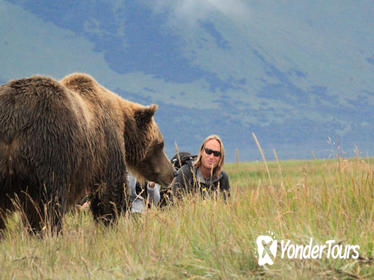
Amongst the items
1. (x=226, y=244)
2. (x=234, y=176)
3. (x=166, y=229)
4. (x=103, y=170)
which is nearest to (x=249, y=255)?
(x=226, y=244)

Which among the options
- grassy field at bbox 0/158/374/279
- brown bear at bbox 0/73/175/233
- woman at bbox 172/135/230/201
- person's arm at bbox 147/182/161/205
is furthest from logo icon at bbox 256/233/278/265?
person's arm at bbox 147/182/161/205

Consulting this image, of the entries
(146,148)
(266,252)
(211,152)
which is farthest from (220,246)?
(146,148)

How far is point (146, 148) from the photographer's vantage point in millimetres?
7430

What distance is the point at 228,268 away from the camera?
349 centimetres

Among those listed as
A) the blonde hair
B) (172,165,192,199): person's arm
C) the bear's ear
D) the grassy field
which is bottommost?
the grassy field

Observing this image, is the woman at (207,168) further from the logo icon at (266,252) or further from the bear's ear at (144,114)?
the logo icon at (266,252)

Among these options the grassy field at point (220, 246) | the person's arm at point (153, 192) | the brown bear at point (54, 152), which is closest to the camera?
the grassy field at point (220, 246)

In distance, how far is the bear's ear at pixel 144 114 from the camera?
23.7 feet

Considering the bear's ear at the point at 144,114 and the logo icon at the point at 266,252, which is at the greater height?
the bear's ear at the point at 144,114

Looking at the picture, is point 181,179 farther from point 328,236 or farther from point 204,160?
point 328,236

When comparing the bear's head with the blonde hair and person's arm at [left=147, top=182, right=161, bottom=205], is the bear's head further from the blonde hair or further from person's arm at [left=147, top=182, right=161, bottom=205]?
person's arm at [left=147, top=182, right=161, bottom=205]

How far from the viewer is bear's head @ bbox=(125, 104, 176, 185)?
285 inches

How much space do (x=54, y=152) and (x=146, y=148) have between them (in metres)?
2.67

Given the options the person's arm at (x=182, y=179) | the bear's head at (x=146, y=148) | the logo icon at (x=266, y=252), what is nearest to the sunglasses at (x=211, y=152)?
the person's arm at (x=182, y=179)
